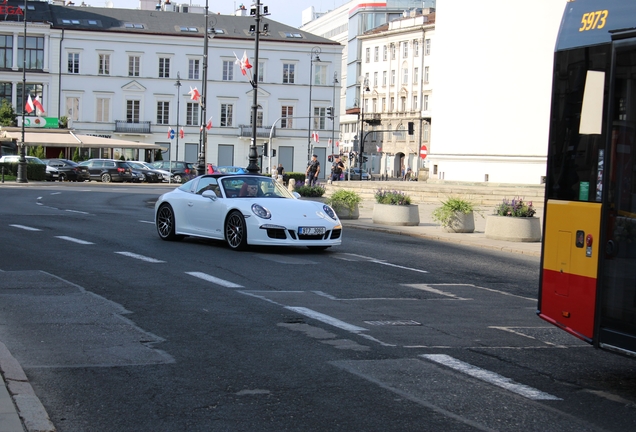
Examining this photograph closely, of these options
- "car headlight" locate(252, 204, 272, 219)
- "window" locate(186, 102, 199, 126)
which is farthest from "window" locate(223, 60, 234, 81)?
"car headlight" locate(252, 204, 272, 219)

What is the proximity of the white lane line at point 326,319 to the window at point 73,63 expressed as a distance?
85086 millimetres

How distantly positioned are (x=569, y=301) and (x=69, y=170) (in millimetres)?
61161

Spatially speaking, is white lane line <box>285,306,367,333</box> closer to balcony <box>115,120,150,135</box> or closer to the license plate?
the license plate

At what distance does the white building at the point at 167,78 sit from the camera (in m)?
90.9

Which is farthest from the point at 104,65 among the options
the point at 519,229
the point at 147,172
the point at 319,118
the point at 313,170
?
the point at 519,229

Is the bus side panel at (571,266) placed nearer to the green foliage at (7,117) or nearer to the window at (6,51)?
the green foliage at (7,117)

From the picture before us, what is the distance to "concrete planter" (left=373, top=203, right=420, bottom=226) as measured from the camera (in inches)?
1039

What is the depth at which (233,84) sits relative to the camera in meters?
95.1

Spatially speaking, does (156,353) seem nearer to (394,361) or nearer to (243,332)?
(243,332)

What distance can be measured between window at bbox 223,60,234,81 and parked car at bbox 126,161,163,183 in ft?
84.5

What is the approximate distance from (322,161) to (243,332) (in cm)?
8856

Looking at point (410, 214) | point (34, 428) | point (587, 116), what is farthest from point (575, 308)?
point (410, 214)

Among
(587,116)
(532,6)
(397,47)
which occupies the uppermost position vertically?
(397,47)

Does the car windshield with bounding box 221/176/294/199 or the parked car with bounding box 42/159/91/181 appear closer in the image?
the car windshield with bounding box 221/176/294/199
